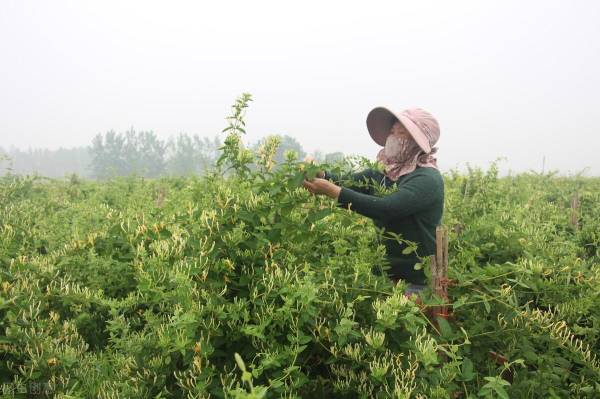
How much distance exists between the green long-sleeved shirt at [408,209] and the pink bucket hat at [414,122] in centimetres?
20

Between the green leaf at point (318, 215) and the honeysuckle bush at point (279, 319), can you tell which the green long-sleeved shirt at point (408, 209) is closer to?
the honeysuckle bush at point (279, 319)

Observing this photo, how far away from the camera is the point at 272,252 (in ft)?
7.57

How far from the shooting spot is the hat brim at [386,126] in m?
2.88

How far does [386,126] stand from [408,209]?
810mm

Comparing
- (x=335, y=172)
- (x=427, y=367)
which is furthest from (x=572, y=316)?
(x=335, y=172)

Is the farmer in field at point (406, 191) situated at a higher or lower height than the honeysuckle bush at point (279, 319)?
higher

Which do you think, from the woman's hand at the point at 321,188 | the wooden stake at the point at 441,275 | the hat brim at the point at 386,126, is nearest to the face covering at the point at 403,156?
the hat brim at the point at 386,126

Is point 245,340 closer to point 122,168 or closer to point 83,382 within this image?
point 83,382

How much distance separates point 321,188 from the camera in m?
2.58

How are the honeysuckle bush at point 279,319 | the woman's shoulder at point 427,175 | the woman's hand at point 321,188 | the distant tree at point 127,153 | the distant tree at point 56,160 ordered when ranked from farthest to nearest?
the distant tree at point 56,160, the distant tree at point 127,153, the woman's shoulder at point 427,175, the woman's hand at point 321,188, the honeysuckle bush at point 279,319

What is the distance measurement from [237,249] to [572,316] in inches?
73.6

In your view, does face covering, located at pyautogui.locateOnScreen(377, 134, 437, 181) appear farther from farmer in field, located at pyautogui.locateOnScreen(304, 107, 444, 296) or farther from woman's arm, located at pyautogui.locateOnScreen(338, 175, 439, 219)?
woman's arm, located at pyautogui.locateOnScreen(338, 175, 439, 219)

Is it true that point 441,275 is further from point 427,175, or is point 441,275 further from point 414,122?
point 414,122

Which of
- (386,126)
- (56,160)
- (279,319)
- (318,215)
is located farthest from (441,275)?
(56,160)
